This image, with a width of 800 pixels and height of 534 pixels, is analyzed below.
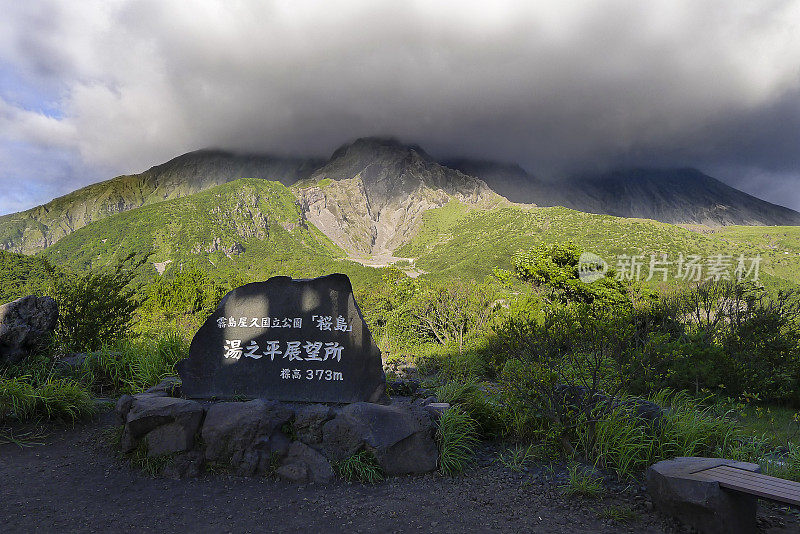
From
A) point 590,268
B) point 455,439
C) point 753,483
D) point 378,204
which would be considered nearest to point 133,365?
point 455,439

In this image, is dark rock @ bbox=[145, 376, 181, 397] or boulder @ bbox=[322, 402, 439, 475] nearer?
boulder @ bbox=[322, 402, 439, 475]

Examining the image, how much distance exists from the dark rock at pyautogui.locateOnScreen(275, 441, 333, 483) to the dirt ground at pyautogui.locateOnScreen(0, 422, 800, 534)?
0.12m

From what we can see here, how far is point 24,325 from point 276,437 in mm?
4805

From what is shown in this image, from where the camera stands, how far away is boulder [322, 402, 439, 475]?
14.9 feet

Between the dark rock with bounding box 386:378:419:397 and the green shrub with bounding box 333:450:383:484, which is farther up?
the dark rock with bounding box 386:378:419:397

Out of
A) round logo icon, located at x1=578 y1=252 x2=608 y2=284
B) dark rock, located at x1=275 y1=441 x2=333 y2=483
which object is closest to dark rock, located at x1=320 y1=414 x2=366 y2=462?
dark rock, located at x1=275 y1=441 x2=333 y2=483

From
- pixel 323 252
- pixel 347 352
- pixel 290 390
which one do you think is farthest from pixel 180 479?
pixel 323 252

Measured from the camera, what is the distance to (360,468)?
448 cm

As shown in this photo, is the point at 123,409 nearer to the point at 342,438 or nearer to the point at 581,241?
the point at 342,438

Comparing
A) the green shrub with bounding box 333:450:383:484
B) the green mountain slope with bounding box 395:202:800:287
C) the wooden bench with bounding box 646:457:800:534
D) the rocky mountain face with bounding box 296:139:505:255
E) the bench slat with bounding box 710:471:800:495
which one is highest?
the rocky mountain face with bounding box 296:139:505:255

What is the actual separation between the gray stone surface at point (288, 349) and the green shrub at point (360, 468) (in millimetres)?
860

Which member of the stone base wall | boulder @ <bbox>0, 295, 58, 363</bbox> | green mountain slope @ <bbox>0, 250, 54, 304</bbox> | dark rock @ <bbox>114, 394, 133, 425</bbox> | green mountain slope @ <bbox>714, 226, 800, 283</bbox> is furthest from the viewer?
green mountain slope @ <bbox>714, 226, 800, 283</bbox>

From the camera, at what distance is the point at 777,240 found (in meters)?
89.1

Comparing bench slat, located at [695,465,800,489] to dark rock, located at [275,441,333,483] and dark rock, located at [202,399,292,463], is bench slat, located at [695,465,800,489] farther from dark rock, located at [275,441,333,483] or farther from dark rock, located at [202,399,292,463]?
dark rock, located at [202,399,292,463]
